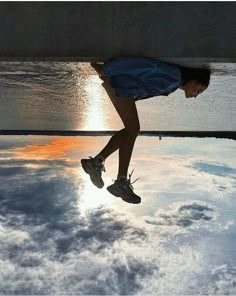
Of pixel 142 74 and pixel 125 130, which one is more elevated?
pixel 142 74

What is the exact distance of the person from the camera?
12.4ft

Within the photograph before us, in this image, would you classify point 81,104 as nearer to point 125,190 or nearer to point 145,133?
point 145,133

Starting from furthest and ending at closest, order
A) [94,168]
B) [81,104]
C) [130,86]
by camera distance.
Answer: [81,104] < [94,168] < [130,86]

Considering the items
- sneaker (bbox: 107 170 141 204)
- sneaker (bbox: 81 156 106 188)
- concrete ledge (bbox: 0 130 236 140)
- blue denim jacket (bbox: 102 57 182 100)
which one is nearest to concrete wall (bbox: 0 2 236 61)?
blue denim jacket (bbox: 102 57 182 100)

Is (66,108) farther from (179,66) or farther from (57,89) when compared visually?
(179,66)

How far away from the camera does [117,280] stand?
42.8 m

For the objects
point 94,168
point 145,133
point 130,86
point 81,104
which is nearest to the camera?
point 130,86

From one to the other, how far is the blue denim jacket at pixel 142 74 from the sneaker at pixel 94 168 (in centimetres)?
62

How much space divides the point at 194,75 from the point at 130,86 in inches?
23.8

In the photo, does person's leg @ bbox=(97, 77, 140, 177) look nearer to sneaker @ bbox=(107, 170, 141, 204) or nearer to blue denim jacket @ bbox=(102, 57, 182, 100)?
blue denim jacket @ bbox=(102, 57, 182, 100)

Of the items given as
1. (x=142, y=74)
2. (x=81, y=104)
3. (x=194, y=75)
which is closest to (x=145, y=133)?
(x=81, y=104)

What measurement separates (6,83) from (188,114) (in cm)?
374

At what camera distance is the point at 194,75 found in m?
3.94

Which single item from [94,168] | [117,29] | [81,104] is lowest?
[81,104]
